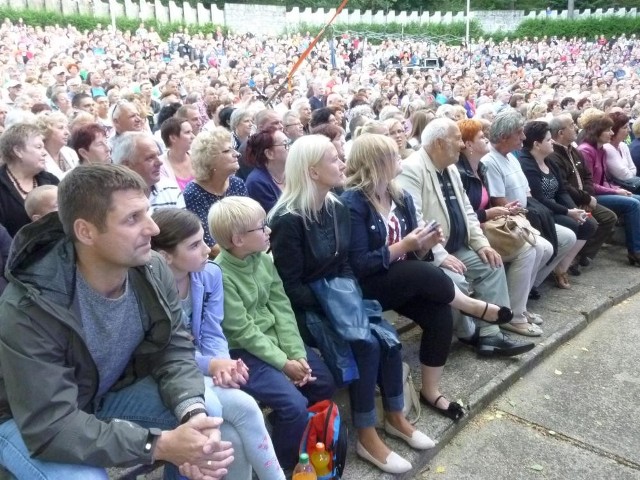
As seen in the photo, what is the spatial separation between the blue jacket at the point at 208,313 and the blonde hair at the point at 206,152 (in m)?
1.17

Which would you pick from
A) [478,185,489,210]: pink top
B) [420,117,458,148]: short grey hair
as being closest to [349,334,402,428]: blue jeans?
[420,117,458,148]: short grey hair

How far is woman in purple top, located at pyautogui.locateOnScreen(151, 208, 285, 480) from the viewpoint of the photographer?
7.30ft

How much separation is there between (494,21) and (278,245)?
52.6 metres

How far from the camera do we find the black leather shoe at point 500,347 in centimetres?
380

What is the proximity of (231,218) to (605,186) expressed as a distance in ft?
16.4

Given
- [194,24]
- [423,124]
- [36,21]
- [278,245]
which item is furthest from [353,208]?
[194,24]

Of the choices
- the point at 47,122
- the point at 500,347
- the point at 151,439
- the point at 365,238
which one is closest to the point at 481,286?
the point at 500,347

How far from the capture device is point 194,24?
3769 cm

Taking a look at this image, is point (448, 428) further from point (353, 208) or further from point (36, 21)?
point (36, 21)

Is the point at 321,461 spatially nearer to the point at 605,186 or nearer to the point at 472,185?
the point at 472,185

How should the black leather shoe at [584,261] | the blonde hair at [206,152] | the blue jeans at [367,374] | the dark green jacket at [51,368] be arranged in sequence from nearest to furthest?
the dark green jacket at [51,368] < the blue jeans at [367,374] < the blonde hair at [206,152] < the black leather shoe at [584,261]

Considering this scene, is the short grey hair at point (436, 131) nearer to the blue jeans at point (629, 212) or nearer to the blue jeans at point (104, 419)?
the blue jeans at point (104, 419)

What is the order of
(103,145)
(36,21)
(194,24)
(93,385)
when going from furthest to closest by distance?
(194,24)
(36,21)
(103,145)
(93,385)

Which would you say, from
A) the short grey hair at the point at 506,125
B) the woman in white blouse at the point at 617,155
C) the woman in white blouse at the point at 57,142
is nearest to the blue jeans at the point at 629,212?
the woman in white blouse at the point at 617,155
